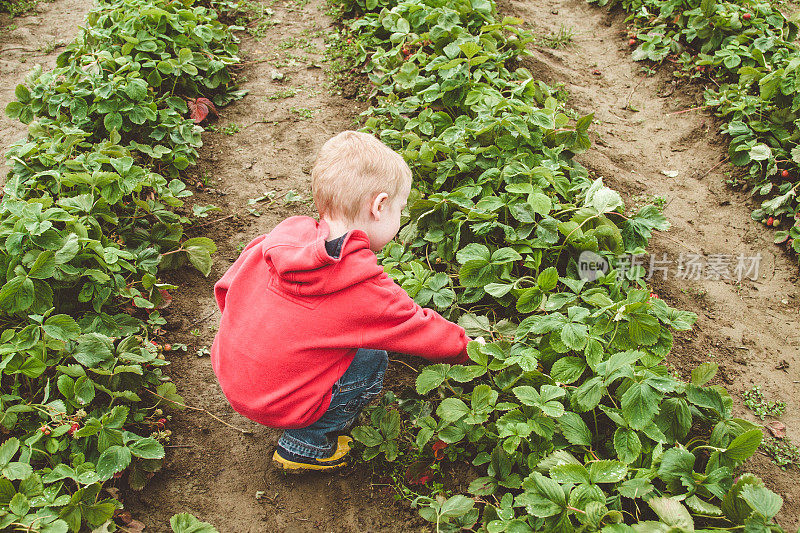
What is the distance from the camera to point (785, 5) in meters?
4.85

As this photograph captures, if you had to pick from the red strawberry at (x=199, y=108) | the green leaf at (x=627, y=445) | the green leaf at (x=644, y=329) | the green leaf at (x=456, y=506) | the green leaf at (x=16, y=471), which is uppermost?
the green leaf at (x=644, y=329)

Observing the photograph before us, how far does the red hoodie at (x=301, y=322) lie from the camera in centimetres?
177

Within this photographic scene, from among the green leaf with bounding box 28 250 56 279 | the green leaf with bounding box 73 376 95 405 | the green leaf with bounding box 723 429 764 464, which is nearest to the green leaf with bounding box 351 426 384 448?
the green leaf with bounding box 73 376 95 405

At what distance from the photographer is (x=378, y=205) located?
1.90 metres

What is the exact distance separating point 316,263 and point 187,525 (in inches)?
37.7

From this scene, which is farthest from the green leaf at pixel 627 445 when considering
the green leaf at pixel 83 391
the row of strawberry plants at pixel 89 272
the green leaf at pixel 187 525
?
A: the green leaf at pixel 83 391

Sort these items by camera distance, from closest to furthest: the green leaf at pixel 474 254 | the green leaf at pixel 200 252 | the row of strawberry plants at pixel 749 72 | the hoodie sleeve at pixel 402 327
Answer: the hoodie sleeve at pixel 402 327
the green leaf at pixel 474 254
the green leaf at pixel 200 252
the row of strawberry plants at pixel 749 72

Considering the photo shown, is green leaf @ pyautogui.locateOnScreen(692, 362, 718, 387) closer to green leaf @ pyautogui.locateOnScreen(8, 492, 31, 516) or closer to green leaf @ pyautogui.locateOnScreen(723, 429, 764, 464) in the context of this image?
green leaf @ pyautogui.locateOnScreen(723, 429, 764, 464)

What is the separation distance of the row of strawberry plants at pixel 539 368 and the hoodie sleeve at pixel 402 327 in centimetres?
16

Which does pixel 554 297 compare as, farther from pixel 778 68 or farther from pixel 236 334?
pixel 778 68

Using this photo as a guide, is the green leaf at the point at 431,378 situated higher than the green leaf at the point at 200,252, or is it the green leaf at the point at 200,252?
the green leaf at the point at 431,378

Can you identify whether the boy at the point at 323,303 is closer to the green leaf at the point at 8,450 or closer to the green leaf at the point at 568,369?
the green leaf at the point at 568,369

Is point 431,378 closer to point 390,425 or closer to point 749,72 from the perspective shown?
point 390,425

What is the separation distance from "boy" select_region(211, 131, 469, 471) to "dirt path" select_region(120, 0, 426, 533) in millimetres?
349
